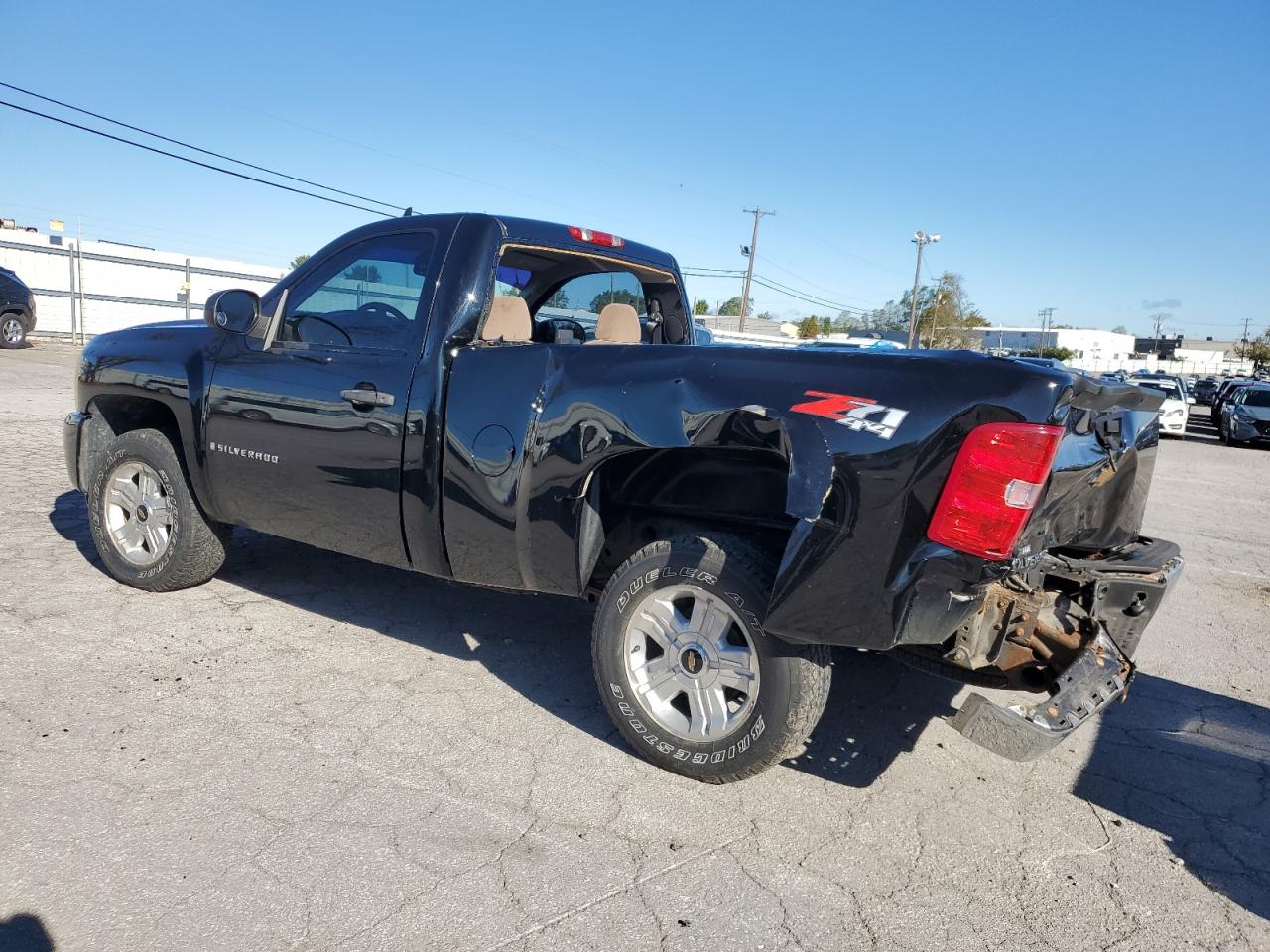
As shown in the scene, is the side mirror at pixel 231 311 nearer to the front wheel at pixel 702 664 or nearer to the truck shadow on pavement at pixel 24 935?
the front wheel at pixel 702 664

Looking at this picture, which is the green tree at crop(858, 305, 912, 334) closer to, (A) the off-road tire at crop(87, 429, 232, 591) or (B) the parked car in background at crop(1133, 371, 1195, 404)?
(B) the parked car in background at crop(1133, 371, 1195, 404)

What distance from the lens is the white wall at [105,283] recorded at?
2397 centimetres

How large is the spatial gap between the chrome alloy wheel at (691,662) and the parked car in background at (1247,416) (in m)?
23.6

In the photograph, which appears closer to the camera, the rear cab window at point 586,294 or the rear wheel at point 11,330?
the rear cab window at point 586,294

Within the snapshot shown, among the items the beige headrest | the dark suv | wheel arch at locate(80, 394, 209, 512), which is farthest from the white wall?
the beige headrest

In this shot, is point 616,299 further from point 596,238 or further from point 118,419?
point 118,419

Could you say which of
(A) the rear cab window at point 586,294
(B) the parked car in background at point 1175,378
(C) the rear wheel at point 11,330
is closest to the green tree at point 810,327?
(B) the parked car in background at point 1175,378

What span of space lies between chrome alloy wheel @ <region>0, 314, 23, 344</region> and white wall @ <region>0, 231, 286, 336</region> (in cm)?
395

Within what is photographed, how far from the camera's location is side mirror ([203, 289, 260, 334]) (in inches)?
169

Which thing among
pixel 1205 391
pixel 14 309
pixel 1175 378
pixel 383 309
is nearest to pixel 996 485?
pixel 383 309

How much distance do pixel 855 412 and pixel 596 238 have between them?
2.24m

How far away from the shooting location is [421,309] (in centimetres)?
391

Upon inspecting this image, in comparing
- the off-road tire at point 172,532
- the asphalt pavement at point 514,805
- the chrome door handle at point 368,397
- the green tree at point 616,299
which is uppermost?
the green tree at point 616,299

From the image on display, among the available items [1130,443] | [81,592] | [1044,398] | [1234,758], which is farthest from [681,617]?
[81,592]
